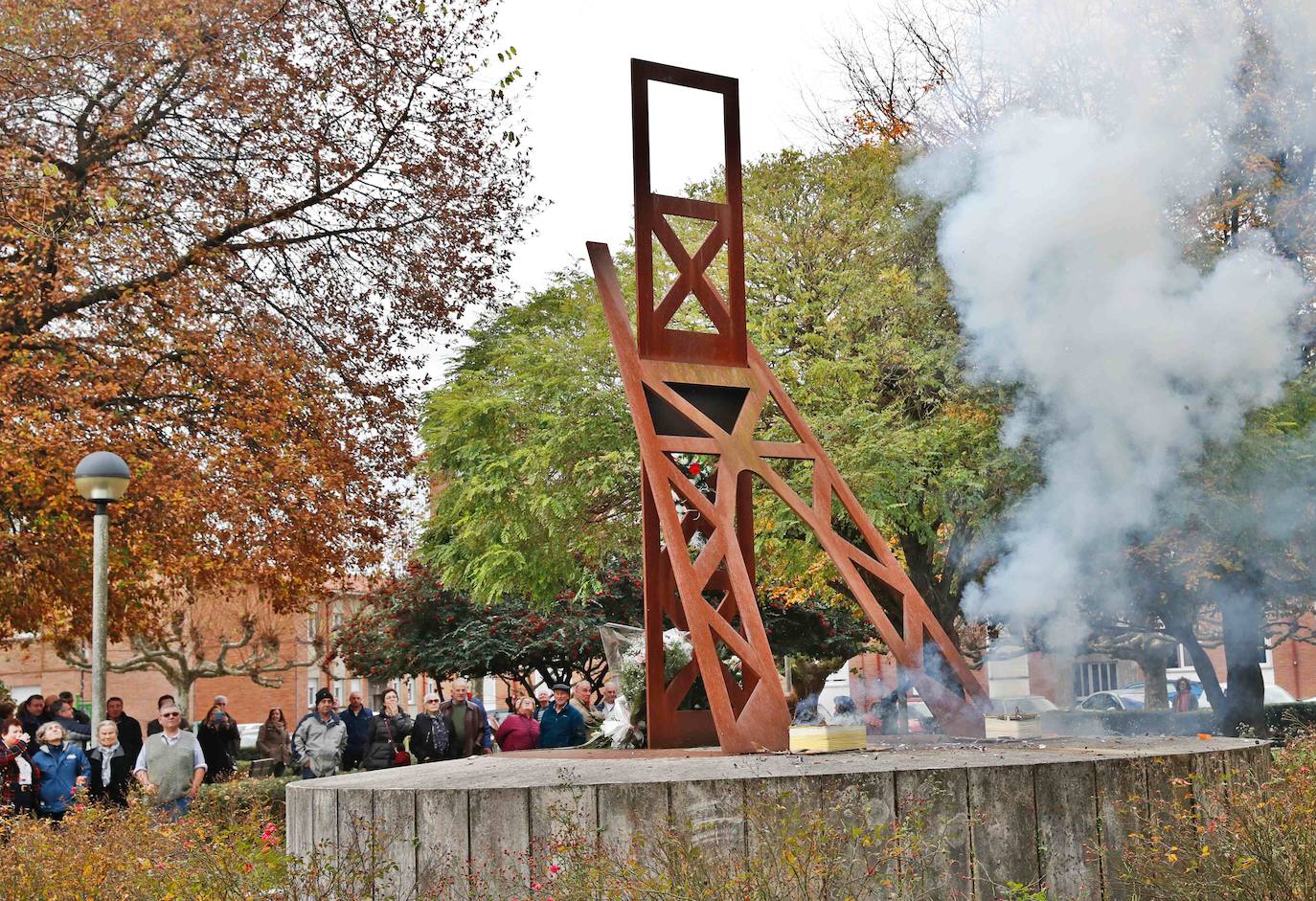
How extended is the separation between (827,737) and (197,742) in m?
6.02

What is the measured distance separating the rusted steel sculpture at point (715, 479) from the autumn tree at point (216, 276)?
21.6ft

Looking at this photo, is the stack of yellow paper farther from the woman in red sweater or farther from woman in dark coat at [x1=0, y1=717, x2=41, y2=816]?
woman in dark coat at [x1=0, y1=717, x2=41, y2=816]

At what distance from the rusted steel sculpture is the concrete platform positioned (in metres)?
1.40

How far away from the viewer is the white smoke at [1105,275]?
12.9m

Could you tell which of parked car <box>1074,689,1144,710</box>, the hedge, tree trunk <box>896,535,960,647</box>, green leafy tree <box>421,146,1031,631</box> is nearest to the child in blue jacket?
the hedge

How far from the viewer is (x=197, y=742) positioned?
11.2 meters

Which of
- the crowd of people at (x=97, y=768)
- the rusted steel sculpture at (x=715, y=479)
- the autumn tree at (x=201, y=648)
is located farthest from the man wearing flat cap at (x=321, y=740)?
the autumn tree at (x=201, y=648)

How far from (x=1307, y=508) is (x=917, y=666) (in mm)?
8668

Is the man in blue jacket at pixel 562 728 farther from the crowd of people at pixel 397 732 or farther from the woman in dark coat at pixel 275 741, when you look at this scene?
the woman in dark coat at pixel 275 741

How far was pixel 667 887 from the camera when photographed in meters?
5.11

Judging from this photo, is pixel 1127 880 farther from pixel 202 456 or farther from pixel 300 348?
pixel 300 348

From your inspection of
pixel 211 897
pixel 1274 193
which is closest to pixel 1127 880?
pixel 211 897

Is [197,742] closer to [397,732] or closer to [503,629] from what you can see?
[397,732]

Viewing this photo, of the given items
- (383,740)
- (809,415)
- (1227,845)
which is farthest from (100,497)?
(809,415)
